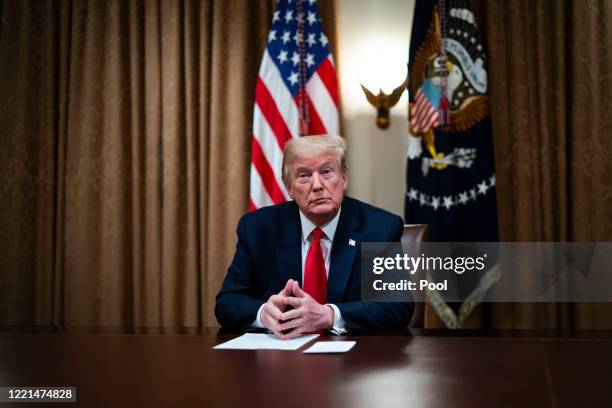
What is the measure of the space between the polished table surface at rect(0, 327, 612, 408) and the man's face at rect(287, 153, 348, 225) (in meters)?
0.73

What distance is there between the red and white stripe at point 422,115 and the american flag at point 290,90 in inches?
20.7

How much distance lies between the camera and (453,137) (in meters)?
3.80

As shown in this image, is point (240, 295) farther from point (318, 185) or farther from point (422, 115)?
point (422, 115)

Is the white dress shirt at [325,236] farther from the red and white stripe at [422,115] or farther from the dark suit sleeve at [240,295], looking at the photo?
the red and white stripe at [422,115]

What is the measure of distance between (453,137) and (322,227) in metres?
1.87

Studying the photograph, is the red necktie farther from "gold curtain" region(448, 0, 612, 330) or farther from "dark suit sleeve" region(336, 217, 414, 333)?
"gold curtain" region(448, 0, 612, 330)

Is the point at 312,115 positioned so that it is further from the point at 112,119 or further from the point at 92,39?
the point at 92,39

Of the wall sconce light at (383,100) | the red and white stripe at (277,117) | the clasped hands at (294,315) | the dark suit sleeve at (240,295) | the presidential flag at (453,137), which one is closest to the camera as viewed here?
the clasped hands at (294,315)

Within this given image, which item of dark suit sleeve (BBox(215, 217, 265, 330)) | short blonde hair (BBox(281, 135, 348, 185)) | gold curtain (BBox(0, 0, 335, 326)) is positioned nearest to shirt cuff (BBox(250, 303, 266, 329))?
dark suit sleeve (BBox(215, 217, 265, 330))

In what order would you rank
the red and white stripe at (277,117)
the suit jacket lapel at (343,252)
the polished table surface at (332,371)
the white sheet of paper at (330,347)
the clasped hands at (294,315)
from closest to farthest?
the polished table surface at (332,371), the white sheet of paper at (330,347), the clasped hands at (294,315), the suit jacket lapel at (343,252), the red and white stripe at (277,117)

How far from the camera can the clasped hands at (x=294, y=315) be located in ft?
5.35

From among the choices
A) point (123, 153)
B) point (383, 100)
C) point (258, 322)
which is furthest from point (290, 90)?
point (258, 322)

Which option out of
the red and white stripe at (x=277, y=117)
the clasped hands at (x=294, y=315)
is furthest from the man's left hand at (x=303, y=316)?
the red and white stripe at (x=277, y=117)

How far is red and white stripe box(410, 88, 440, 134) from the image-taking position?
3.77m
